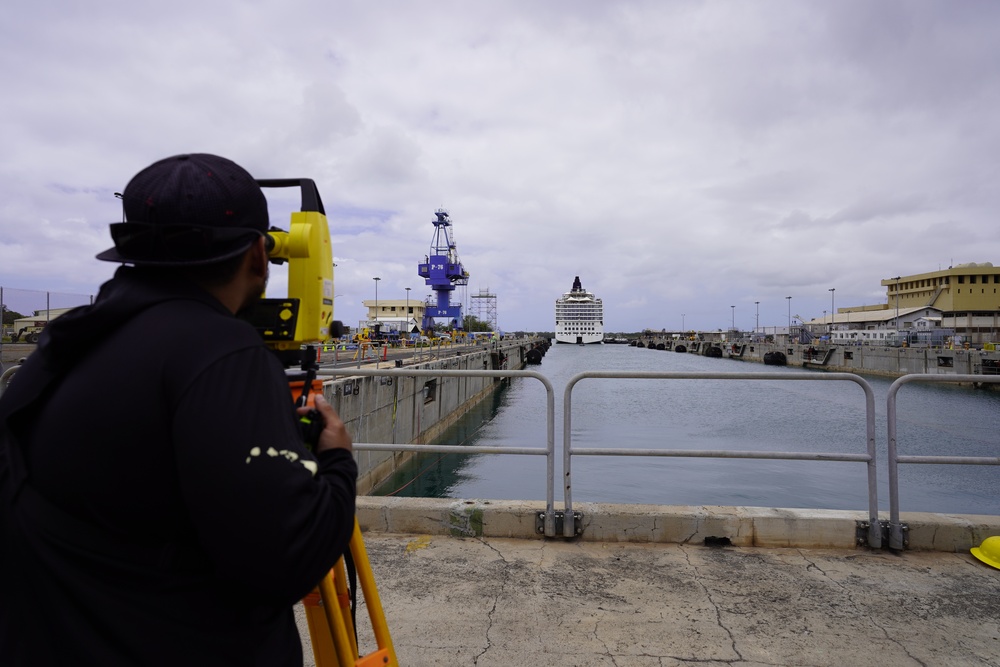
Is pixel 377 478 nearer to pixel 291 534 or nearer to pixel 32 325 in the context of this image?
pixel 32 325

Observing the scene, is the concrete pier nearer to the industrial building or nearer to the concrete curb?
the concrete curb

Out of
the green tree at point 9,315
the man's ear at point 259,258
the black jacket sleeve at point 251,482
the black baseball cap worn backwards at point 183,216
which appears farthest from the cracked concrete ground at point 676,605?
the green tree at point 9,315

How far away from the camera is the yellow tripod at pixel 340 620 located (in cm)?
155

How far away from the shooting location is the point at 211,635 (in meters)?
1.06

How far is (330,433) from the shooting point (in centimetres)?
132

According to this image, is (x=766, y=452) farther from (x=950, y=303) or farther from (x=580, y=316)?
(x=580, y=316)

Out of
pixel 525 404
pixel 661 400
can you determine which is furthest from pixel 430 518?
pixel 525 404

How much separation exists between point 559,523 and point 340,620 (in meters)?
2.67

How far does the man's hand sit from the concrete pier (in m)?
1.74

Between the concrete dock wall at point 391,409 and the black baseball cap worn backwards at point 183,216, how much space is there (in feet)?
28.6

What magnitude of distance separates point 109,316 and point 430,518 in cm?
339

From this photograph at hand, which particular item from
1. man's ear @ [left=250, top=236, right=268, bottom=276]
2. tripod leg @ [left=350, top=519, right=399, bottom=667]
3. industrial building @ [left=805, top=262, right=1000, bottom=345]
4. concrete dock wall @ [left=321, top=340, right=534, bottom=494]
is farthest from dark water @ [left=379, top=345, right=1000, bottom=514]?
industrial building @ [left=805, top=262, right=1000, bottom=345]

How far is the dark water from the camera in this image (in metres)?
13.9

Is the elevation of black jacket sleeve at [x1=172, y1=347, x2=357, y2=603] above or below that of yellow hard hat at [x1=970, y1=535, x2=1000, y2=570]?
A: above
